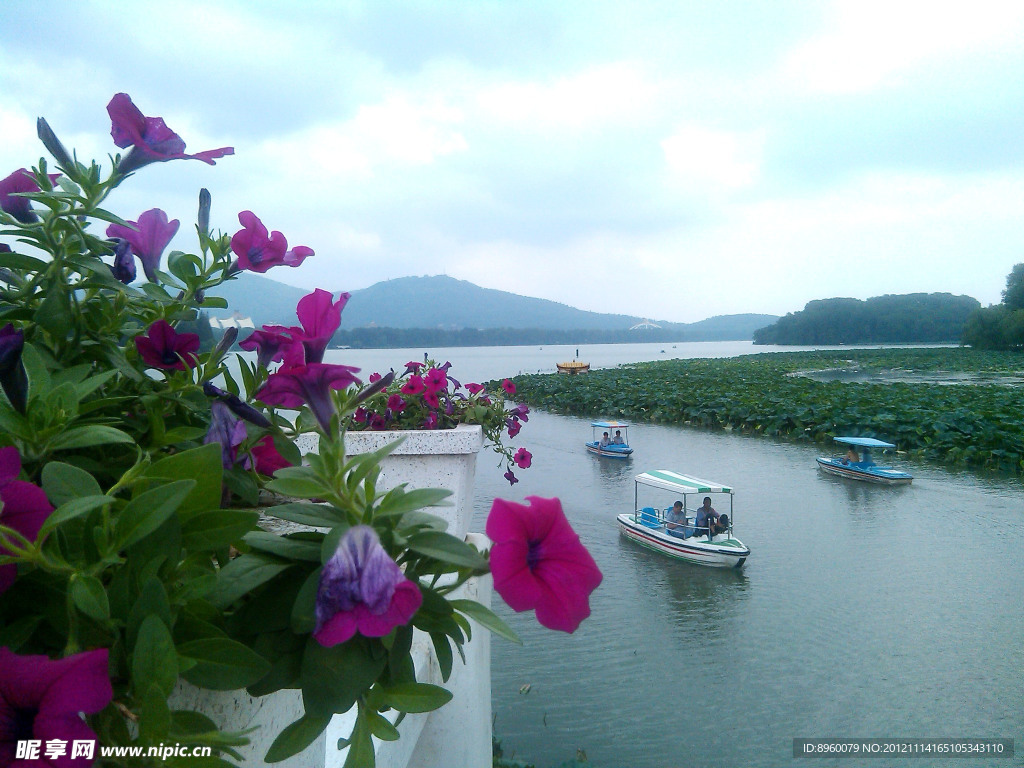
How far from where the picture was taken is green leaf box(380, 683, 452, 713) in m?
0.43

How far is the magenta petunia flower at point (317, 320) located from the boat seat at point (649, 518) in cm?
699

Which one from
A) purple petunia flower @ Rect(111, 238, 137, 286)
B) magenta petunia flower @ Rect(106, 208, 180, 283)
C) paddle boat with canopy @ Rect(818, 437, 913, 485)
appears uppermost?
magenta petunia flower @ Rect(106, 208, 180, 283)

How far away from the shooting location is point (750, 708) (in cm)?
407

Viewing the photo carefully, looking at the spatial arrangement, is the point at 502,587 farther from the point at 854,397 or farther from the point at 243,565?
the point at 854,397

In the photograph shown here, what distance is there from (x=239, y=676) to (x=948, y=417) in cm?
1461

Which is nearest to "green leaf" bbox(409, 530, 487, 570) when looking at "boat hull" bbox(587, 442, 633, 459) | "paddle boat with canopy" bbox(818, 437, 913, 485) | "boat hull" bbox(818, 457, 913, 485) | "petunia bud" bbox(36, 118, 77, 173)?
"petunia bud" bbox(36, 118, 77, 173)

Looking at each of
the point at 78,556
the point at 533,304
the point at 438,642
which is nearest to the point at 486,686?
the point at 438,642

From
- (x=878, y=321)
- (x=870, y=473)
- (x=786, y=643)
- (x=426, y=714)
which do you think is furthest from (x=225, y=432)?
(x=878, y=321)

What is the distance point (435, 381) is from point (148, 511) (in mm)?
2092

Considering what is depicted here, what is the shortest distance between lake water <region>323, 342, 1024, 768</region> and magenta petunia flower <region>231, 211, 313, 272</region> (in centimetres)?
305

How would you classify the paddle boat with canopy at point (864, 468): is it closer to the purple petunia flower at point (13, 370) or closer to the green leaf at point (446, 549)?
the green leaf at point (446, 549)

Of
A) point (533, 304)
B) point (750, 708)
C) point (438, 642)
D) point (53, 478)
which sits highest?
point (533, 304)

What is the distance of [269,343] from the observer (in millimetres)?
538

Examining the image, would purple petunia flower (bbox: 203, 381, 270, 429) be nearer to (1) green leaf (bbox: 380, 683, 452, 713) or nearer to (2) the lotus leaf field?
(1) green leaf (bbox: 380, 683, 452, 713)
